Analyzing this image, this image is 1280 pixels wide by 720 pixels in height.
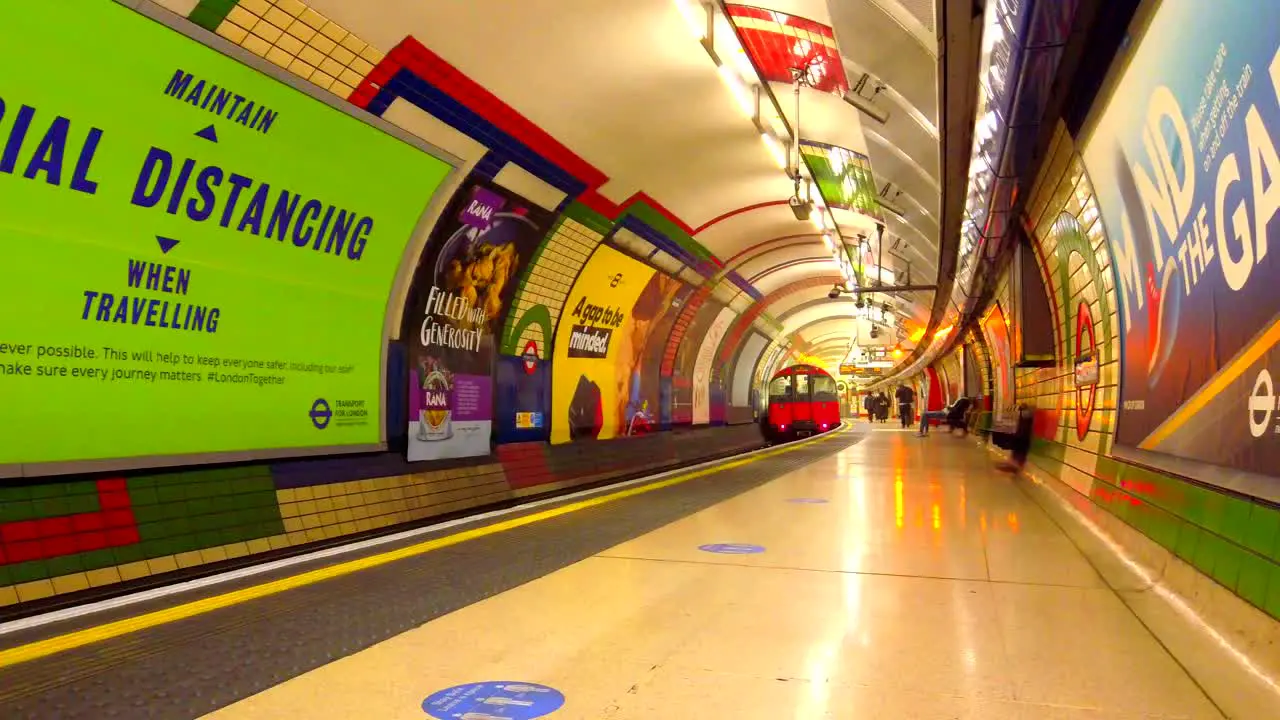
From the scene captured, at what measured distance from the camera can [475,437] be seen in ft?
31.3

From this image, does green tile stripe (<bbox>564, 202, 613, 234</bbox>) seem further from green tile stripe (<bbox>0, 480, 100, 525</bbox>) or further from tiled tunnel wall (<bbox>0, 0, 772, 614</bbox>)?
green tile stripe (<bbox>0, 480, 100, 525</bbox>)

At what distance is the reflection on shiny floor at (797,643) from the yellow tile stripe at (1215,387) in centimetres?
94

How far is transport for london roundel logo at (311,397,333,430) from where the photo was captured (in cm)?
697

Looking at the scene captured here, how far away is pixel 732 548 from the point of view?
5.84 meters

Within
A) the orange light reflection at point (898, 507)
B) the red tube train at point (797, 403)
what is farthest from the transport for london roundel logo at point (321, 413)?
the red tube train at point (797, 403)

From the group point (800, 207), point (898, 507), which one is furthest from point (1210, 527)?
point (800, 207)

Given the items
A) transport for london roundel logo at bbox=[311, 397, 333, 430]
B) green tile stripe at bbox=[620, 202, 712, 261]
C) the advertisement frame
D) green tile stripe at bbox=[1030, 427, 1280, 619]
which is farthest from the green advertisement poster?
green tile stripe at bbox=[1030, 427, 1280, 619]

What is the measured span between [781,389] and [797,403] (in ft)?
2.50

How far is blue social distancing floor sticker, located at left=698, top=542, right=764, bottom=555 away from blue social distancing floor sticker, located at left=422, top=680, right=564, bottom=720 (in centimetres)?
285

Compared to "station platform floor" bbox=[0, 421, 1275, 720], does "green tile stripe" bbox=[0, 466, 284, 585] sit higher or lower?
higher

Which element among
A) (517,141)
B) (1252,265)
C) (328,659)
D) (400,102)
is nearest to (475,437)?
(517,141)

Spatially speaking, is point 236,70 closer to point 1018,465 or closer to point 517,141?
point 517,141

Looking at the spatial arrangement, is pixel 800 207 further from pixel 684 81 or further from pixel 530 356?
pixel 530 356

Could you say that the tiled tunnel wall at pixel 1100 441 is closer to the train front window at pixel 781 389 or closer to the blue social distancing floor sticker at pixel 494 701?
the blue social distancing floor sticker at pixel 494 701
